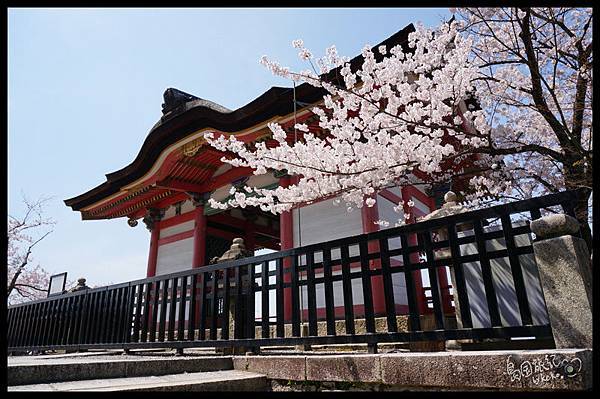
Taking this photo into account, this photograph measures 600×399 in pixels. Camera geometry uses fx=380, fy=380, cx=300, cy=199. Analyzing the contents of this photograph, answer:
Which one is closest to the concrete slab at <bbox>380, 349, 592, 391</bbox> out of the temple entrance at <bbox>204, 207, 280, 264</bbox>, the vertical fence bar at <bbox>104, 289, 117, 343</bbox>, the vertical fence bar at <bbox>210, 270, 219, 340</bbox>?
the vertical fence bar at <bbox>210, 270, 219, 340</bbox>

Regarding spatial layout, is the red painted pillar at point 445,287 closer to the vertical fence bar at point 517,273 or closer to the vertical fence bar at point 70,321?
the vertical fence bar at point 517,273

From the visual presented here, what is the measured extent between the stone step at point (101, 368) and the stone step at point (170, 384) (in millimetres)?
104

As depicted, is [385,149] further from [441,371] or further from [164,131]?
[164,131]

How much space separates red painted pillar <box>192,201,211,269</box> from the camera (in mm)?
10711

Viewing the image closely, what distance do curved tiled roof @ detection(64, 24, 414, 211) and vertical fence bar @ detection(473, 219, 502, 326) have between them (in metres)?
4.97

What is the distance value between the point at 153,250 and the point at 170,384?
10.0 metres

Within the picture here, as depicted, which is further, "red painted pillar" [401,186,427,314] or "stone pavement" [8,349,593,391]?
"red painted pillar" [401,186,427,314]

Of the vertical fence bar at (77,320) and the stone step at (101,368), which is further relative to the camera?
the vertical fence bar at (77,320)

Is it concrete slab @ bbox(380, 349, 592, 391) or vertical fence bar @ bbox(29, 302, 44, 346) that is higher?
vertical fence bar @ bbox(29, 302, 44, 346)

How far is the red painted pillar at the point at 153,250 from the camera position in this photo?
12.0 meters

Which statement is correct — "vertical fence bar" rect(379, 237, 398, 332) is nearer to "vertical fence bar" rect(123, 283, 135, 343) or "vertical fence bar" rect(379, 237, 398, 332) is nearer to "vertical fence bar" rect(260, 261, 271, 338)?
"vertical fence bar" rect(260, 261, 271, 338)

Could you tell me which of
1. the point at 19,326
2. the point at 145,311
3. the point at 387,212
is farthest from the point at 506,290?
the point at 19,326

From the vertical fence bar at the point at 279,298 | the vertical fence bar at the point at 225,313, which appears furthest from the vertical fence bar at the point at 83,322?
the vertical fence bar at the point at 279,298

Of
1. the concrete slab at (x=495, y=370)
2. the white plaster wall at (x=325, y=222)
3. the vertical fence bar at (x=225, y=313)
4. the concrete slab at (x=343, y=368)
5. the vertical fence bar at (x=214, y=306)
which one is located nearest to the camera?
the concrete slab at (x=495, y=370)
